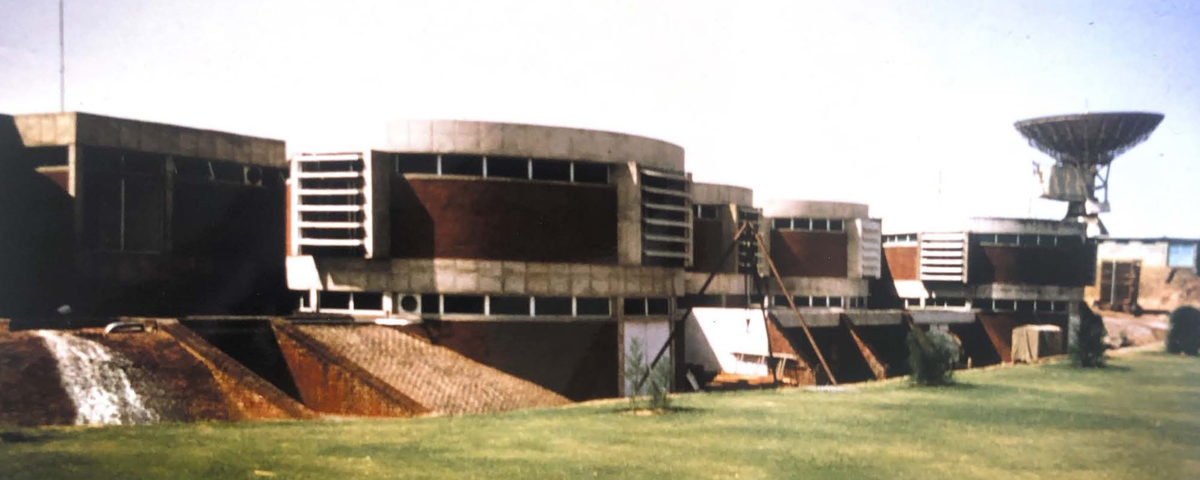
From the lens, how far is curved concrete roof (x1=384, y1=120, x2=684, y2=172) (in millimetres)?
28328

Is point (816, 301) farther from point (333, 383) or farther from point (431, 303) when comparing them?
point (333, 383)

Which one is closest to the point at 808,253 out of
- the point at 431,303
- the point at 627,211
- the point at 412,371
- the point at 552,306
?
the point at 627,211

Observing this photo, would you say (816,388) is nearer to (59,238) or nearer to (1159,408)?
(1159,408)

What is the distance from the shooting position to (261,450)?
14.0 m

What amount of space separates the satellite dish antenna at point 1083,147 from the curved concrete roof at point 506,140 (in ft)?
146

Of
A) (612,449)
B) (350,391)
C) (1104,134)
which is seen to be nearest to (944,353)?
(612,449)

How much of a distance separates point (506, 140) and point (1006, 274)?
39563 mm

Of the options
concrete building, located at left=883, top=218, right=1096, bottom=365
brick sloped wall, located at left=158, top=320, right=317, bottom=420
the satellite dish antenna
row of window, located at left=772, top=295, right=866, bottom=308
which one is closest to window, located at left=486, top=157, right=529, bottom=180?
brick sloped wall, located at left=158, top=320, right=317, bottom=420

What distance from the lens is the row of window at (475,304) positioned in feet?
92.2

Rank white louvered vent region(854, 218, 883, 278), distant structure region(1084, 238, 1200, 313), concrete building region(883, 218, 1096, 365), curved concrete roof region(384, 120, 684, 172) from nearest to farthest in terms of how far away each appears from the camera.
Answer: curved concrete roof region(384, 120, 684, 172) → white louvered vent region(854, 218, 883, 278) → concrete building region(883, 218, 1096, 365) → distant structure region(1084, 238, 1200, 313)

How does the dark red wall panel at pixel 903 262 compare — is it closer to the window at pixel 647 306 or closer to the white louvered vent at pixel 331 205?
the window at pixel 647 306

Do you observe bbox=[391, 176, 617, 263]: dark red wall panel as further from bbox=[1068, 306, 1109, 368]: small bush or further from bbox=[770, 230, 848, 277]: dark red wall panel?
bbox=[770, 230, 848, 277]: dark red wall panel

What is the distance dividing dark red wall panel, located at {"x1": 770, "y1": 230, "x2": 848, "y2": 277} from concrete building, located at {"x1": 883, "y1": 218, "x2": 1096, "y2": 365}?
7.35 m

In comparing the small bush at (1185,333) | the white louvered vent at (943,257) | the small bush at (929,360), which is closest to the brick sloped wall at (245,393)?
the small bush at (929,360)
